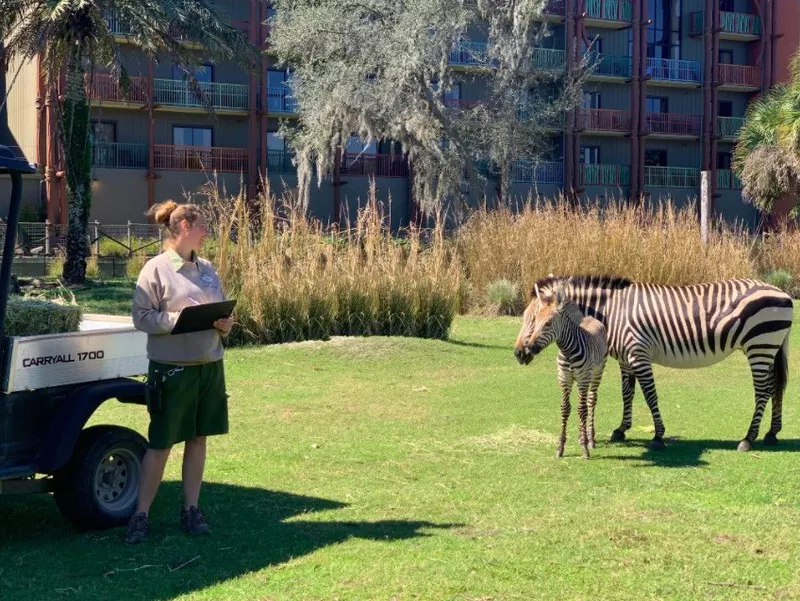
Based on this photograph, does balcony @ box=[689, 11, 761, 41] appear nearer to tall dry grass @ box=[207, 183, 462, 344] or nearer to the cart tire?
tall dry grass @ box=[207, 183, 462, 344]

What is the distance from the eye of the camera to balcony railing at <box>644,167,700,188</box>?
5138 centimetres

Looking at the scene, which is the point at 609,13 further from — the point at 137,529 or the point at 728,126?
the point at 137,529

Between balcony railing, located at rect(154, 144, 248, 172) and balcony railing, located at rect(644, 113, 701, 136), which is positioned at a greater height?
balcony railing, located at rect(644, 113, 701, 136)

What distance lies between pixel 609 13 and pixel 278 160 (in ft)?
52.4

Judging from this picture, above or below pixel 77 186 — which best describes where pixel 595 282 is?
below

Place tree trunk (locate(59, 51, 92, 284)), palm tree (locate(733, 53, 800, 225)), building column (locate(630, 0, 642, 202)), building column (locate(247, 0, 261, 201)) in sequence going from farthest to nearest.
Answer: building column (locate(630, 0, 642, 202)) < building column (locate(247, 0, 261, 201)) < palm tree (locate(733, 53, 800, 225)) < tree trunk (locate(59, 51, 92, 284))

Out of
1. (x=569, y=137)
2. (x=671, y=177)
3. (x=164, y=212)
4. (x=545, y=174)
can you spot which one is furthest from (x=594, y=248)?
(x=671, y=177)

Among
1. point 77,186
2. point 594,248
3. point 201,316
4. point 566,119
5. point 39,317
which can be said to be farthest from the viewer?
point 566,119

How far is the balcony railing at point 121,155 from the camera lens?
4138 cm

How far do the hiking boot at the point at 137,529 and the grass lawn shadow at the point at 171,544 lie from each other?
0.17 feet

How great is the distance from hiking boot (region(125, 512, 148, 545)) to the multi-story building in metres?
30.3

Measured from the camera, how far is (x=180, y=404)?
7.02 meters

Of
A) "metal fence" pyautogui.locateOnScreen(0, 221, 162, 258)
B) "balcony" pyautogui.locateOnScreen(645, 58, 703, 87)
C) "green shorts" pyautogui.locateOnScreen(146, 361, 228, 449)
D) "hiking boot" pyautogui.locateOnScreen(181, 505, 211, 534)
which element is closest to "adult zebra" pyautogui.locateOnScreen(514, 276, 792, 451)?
"green shorts" pyautogui.locateOnScreen(146, 361, 228, 449)

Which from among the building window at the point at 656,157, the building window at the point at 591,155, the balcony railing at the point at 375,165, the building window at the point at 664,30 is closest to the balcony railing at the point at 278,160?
the balcony railing at the point at 375,165
